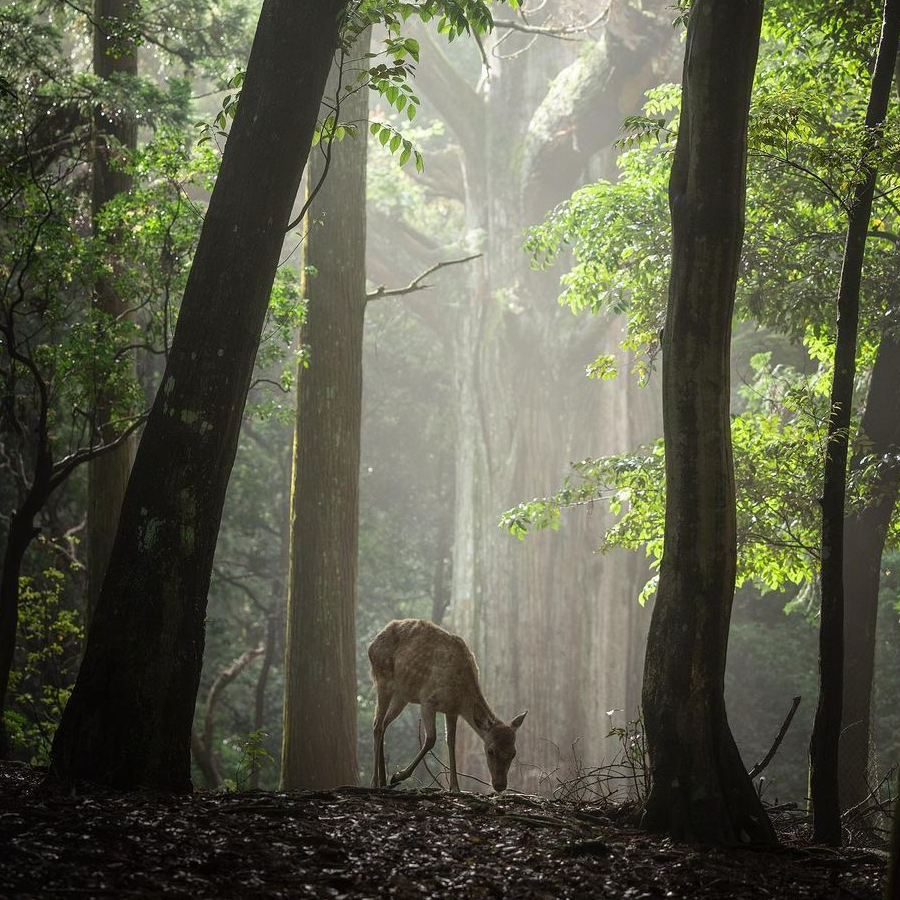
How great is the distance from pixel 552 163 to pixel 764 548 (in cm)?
1234

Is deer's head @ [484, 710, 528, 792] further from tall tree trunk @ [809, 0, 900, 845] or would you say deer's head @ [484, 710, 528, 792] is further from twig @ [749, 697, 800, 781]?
tall tree trunk @ [809, 0, 900, 845]

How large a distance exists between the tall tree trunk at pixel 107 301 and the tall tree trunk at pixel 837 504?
643 centimetres

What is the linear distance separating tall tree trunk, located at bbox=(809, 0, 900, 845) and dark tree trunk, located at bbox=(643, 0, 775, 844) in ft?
2.23

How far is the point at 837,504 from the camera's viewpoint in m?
6.39

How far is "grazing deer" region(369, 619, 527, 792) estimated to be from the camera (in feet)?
27.2

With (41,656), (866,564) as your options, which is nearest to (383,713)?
(866,564)

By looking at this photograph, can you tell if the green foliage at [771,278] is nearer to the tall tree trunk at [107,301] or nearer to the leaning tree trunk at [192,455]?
the leaning tree trunk at [192,455]

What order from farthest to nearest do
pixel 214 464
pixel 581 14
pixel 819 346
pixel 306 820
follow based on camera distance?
1. pixel 581 14
2. pixel 819 346
3. pixel 214 464
4. pixel 306 820

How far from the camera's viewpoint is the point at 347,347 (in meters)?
10.7

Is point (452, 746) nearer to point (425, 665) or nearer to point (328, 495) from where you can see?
point (425, 665)

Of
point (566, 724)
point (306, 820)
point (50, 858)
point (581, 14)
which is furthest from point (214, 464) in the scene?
point (581, 14)

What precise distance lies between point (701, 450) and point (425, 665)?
10.9 ft

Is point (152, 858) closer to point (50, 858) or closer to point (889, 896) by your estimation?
point (50, 858)

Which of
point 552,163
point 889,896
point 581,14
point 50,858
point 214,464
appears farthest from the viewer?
point 581,14
